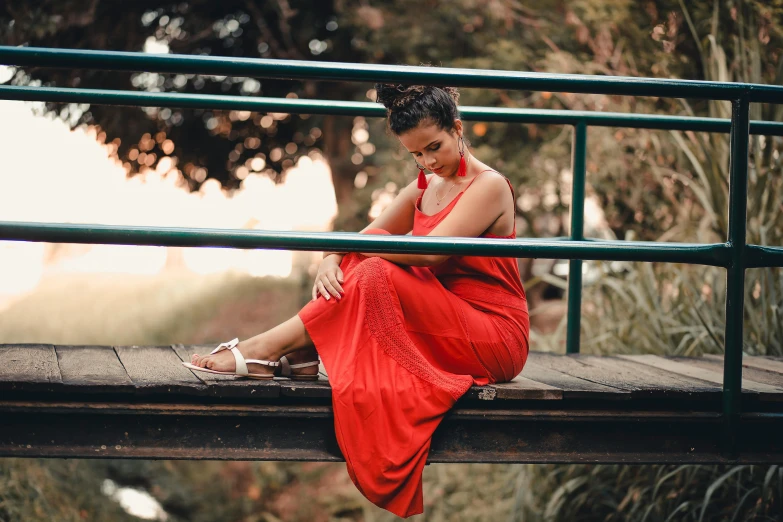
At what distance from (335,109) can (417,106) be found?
2.67 feet

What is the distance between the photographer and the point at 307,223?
8.98m

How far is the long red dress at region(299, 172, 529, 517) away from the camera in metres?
2.12

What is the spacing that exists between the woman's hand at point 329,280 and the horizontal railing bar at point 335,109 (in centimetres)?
81

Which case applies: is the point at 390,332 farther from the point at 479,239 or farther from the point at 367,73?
the point at 367,73

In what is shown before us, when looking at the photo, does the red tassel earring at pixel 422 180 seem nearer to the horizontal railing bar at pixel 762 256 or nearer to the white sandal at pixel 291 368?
the white sandal at pixel 291 368

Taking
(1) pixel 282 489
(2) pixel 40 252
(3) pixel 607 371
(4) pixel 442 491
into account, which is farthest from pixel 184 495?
(3) pixel 607 371

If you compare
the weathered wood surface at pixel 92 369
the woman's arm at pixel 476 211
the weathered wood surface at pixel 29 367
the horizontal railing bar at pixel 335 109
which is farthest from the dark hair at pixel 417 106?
the weathered wood surface at pixel 29 367

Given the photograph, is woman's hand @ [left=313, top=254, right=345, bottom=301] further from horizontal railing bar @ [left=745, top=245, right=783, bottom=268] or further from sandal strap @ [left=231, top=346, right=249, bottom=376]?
horizontal railing bar @ [left=745, top=245, right=783, bottom=268]

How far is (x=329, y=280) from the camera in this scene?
2289 mm

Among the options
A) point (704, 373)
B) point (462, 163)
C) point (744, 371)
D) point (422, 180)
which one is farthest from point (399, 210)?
point (744, 371)

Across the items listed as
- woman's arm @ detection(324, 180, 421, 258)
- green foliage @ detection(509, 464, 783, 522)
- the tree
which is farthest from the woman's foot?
the tree

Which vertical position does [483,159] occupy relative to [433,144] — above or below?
below

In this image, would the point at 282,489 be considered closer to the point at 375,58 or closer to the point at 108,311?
the point at 108,311

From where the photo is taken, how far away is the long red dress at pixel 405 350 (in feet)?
6.95
